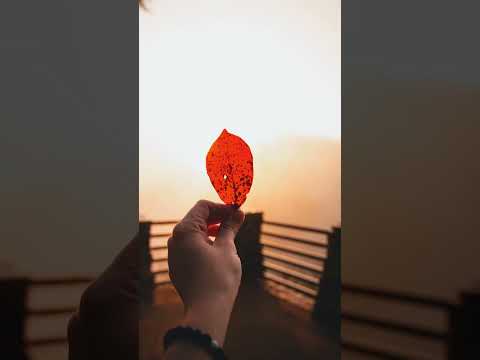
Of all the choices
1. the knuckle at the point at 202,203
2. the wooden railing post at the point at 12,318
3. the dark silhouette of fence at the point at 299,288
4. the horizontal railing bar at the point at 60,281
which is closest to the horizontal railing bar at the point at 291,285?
the dark silhouette of fence at the point at 299,288

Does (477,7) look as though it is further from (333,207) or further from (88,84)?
(88,84)

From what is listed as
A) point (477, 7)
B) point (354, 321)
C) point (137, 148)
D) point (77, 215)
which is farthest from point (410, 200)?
point (77, 215)

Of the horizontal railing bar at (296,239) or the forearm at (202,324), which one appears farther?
the horizontal railing bar at (296,239)

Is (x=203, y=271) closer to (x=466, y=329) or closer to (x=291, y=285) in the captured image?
(x=291, y=285)

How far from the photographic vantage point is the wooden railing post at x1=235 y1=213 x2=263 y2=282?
658mm

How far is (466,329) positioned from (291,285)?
1.46 ft

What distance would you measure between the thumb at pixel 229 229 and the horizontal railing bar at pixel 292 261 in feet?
0.39

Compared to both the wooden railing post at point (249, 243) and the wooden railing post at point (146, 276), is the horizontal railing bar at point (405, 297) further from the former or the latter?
the wooden railing post at point (146, 276)

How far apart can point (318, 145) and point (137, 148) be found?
0.35 m

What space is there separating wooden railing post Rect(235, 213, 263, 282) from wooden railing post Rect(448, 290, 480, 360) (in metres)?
0.50

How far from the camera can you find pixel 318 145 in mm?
684

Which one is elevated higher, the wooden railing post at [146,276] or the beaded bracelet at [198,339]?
the wooden railing post at [146,276]

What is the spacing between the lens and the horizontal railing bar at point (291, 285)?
67 centimetres

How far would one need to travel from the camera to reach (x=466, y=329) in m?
0.78
